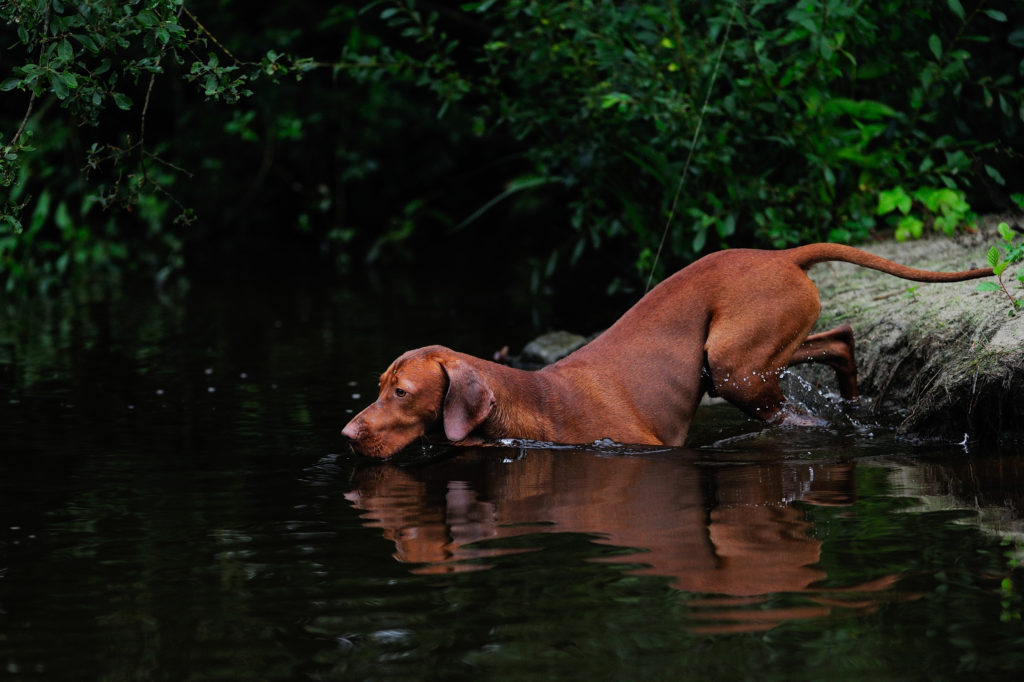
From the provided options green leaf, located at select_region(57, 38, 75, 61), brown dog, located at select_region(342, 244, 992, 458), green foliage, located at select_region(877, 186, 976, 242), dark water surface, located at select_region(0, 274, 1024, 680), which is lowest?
dark water surface, located at select_region(0, 274, 1024, 680)

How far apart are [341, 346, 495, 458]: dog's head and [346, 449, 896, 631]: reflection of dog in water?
5.9 inches

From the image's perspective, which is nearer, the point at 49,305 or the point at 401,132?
the point at 49,305

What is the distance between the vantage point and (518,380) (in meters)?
6.13

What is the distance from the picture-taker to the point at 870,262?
6242 mm

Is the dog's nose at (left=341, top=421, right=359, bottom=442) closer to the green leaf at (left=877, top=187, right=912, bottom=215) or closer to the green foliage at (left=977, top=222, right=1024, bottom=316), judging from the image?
the green foliage at (left=977, top=222, right=1024, bottom=316)

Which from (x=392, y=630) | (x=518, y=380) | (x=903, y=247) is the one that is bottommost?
(x=392, y=630)

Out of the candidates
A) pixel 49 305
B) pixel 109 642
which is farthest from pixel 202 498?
pixel 49 305

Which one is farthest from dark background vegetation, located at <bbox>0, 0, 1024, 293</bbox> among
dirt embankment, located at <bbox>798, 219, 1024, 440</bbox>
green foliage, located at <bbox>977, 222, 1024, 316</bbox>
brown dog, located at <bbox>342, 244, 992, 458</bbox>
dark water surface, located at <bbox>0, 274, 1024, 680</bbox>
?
green foliage, located at <bbox>977, 222, 1024, 316</bbox>

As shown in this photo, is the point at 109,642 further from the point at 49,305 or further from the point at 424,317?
the point at 49,305

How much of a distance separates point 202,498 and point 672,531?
6.53 ft

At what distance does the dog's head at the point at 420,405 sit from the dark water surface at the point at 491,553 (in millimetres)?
154

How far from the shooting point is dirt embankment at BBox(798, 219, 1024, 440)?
19.1 ft

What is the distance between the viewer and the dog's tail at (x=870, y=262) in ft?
19.5

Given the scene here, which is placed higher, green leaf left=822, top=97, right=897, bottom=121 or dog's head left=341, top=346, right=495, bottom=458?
green leaf left=822, top=97, right=897, bottom=121
